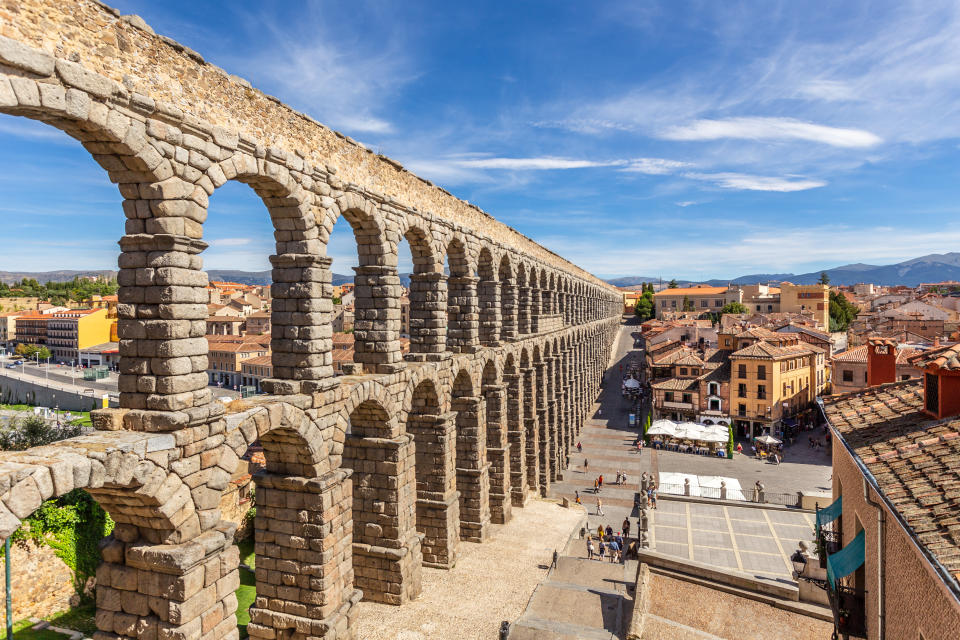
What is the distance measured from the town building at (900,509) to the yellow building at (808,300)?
9328 centimetres

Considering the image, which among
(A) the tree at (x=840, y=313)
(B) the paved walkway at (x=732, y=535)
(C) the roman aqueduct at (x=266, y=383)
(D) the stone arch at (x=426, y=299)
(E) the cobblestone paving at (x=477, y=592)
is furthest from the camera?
(A) the tree at (x=840, y=313)

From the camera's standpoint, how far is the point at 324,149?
14.1 metres

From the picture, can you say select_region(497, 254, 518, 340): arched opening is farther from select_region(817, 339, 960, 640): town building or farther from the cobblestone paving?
select_region(817, 339, 960, 640): town building

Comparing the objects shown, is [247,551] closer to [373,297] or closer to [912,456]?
Result: [373,297]

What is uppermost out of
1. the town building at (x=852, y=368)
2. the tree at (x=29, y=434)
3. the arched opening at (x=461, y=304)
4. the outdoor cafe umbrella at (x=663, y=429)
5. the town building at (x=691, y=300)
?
the town building at (x=691, y=300)

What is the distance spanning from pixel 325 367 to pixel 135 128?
247 inches

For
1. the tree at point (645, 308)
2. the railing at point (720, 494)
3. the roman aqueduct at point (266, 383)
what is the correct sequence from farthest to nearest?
the tree at point (645, 308)
the railing at point (720, 494)
the roman aqueduct at point (266, 383)

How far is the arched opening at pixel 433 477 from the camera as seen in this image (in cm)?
2045

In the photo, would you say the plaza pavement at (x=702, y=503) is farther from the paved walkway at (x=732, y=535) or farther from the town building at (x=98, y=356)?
the town building at (x=98, y=356)

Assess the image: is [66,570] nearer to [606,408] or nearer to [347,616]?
[347,616]

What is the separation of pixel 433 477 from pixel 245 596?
9838 mm

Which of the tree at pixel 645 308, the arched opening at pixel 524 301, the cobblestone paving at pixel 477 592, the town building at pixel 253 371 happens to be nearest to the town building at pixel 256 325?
the town building at pixel 253 371

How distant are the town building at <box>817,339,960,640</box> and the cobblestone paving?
9.31 meters

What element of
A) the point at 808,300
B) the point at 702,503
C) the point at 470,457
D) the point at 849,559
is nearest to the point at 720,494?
the point at 702,503
